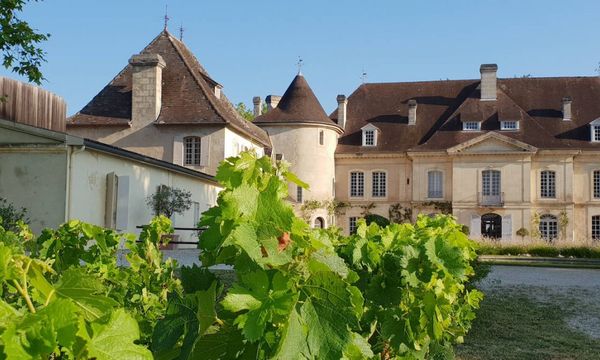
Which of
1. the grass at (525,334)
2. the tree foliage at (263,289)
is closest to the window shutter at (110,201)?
the grass at (525,334)

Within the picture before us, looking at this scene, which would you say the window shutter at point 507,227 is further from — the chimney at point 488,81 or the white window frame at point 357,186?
the white window frame at point 357,186

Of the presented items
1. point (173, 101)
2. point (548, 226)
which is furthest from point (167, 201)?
point (548, 226)

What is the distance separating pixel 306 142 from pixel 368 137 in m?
4.59

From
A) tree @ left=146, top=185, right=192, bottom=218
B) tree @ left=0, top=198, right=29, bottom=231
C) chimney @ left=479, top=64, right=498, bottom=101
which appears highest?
chimney @ left=479, top=64, right=498, bottom=101

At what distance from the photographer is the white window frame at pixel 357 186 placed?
3881 centimetres

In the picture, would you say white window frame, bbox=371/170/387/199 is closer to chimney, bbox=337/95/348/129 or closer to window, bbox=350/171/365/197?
window, bbox=350/171/365/197

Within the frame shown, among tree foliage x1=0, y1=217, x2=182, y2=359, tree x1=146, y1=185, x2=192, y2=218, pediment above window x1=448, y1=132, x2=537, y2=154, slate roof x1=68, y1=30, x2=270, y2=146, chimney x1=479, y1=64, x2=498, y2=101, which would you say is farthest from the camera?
chimney x1=479, y1=64, x2=498, y2=101

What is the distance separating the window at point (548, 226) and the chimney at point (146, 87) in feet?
70.2

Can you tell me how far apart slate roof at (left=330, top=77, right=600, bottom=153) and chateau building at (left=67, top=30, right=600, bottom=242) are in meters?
0.07

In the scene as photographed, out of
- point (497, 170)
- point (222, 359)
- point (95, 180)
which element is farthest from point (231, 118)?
point (222, 359)

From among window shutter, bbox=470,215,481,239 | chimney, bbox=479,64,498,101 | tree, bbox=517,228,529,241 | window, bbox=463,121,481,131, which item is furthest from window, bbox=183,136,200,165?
chimney, bbox=479,64,498,101

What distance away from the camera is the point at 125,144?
2816cm

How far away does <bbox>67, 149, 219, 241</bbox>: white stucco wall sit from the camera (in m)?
16.2

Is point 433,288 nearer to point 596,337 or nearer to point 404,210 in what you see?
point 596,337
